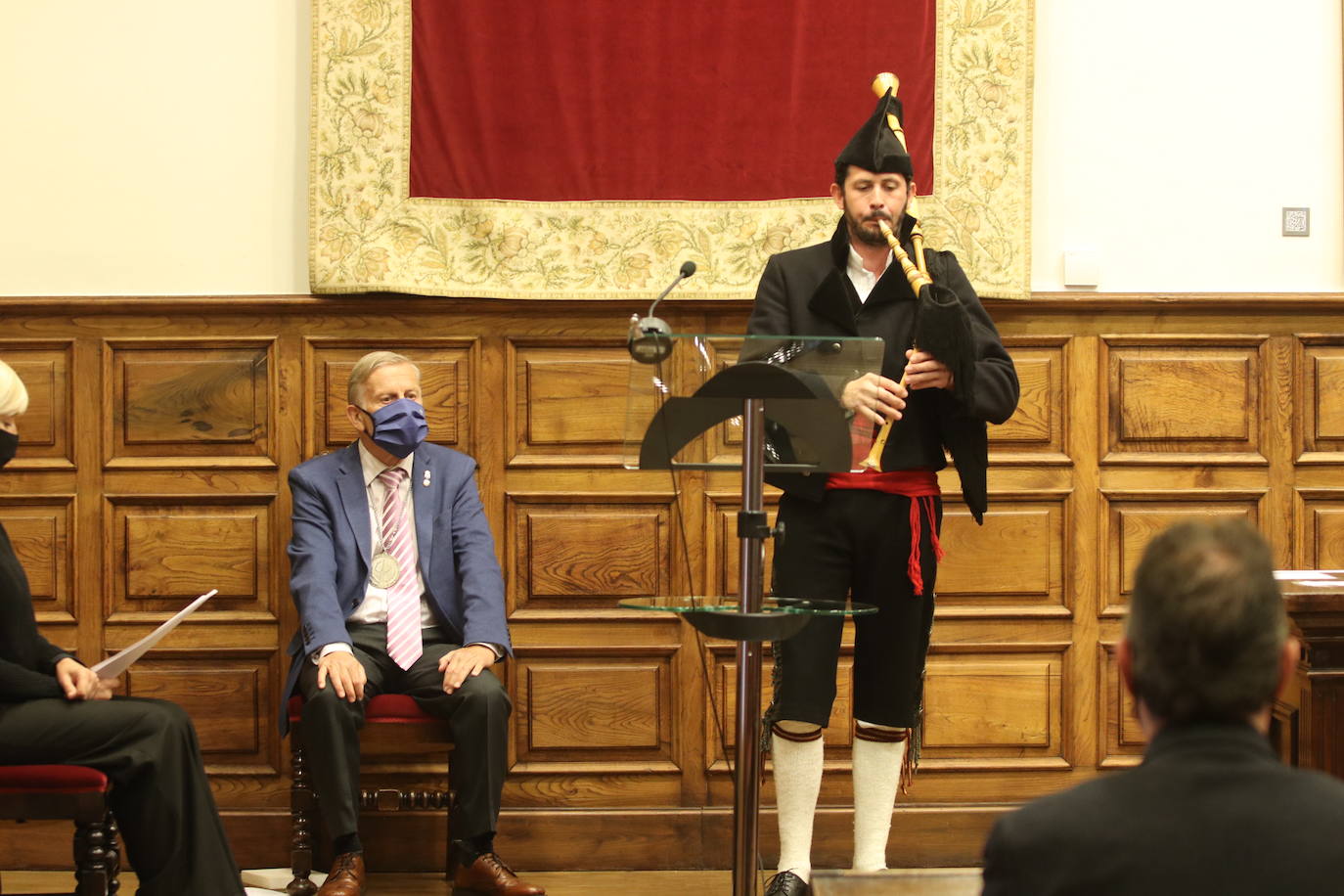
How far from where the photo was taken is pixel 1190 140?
3.79 metres

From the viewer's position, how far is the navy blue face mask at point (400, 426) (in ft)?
10.8

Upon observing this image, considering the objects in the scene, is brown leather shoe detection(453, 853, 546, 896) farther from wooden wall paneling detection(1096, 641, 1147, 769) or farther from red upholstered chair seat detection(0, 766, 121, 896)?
wooden wall paneling detection(1096, 641, 1147, 769)

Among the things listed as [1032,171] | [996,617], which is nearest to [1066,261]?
[1032,171]

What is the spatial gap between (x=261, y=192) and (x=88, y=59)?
1.95 ft

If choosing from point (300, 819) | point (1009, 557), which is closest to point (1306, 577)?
point (1009, 557)

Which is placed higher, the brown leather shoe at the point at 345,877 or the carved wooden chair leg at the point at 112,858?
the carved wooden chair leg at the point at 112,858

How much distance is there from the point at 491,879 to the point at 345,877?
0.34m

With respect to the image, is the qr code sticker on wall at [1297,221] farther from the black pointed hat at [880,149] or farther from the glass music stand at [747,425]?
the glass music stand at [747,425]

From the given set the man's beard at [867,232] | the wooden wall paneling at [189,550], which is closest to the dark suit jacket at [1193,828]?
the man's beard at [867,232]

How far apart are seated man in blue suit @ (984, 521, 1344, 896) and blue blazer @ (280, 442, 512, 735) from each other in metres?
2.40

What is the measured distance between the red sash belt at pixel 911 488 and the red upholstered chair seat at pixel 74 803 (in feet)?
5.30

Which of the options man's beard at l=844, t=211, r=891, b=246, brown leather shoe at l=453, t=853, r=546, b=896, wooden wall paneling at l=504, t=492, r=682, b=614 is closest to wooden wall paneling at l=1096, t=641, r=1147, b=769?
wooden wall paneling at l=504, t=492, r=682, b=614

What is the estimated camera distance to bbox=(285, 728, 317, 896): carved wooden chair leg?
329cm

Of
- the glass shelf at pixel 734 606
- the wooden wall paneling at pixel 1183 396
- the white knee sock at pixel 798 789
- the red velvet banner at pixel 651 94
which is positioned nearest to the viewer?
the glass shelf at pixel 734 606
